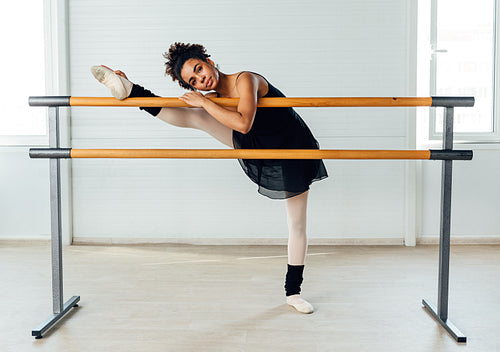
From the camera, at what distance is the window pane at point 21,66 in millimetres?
3555

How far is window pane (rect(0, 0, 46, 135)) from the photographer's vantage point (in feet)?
11.7

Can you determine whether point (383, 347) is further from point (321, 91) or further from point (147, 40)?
point (147, 40)

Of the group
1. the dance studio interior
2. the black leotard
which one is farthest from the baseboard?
the black leotard

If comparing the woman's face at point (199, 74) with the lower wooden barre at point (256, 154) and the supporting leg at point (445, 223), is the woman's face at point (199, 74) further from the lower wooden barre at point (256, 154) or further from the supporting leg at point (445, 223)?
the supporting leg at point (445, 223)

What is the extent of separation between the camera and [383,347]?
1802 millimetres

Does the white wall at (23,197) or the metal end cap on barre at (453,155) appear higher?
the metal end cap on barre at (453,155)

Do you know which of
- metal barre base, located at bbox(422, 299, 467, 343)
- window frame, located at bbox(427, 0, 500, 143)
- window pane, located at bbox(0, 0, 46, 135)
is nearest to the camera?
metal barre base, located at bbox(422, 299, 467, 343)

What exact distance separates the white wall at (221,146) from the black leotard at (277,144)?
128 cm

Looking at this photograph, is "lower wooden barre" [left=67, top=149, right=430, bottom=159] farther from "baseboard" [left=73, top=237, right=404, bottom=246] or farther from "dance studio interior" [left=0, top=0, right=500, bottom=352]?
"baseboard" [left=73, top=237, right=404, bottom=246]

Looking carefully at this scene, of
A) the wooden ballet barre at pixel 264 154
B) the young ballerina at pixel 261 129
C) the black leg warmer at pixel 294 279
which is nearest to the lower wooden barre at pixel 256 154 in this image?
the wooden ballet barre at pixel 264 154

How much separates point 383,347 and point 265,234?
5.74 feet

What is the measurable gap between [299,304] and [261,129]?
2.66 feet

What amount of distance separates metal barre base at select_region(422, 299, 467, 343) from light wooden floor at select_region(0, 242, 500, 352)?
31 millimetres

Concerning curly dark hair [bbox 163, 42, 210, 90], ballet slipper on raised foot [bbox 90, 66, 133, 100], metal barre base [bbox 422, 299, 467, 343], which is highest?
curly dark hair [bbox 163, 42, 210, 90]
